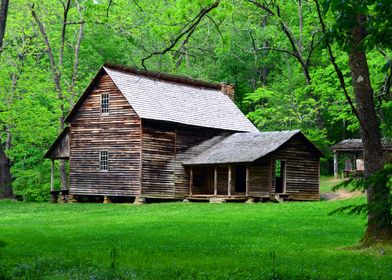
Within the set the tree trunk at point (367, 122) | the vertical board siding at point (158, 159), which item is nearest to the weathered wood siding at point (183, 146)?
the vertical board siding at point (158, 159)

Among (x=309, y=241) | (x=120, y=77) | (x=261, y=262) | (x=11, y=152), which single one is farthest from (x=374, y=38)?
(x=11, y=152)

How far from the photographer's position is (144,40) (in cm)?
6525

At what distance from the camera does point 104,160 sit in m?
42.2

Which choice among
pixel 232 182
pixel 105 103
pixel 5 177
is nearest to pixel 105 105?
pixel 105 103

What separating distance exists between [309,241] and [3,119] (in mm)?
28452

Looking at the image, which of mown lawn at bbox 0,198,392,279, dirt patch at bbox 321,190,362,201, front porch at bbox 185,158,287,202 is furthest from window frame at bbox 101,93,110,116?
dirt patch at bbox 321,190,362,201

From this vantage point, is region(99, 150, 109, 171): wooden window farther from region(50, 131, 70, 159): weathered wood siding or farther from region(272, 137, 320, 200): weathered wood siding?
region(272, 137, 320, 200): weathered wood siding

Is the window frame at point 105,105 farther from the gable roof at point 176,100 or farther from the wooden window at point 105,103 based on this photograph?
the gable roof at point 176,100

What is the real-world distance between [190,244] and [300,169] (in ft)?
75.6

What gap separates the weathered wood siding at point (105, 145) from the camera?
4059 cm

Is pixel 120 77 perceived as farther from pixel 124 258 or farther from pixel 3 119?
pixel 124 258

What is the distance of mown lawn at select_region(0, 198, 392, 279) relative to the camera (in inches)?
483

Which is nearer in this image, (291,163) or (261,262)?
(261,262)

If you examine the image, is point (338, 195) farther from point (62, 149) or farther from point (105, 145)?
point (62, 149)
